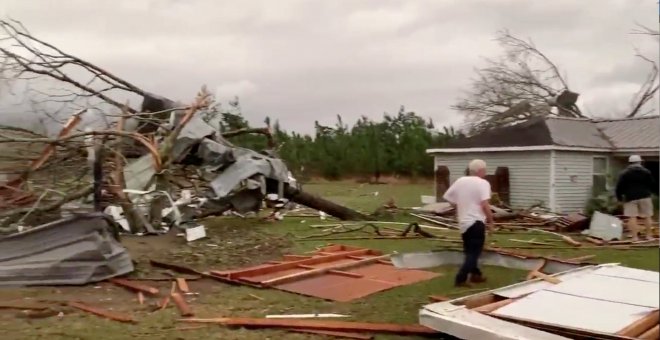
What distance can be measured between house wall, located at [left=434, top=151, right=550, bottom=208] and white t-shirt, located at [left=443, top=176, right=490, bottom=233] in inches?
497

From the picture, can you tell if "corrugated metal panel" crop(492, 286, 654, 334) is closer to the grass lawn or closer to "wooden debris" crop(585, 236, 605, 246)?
the grass lawn

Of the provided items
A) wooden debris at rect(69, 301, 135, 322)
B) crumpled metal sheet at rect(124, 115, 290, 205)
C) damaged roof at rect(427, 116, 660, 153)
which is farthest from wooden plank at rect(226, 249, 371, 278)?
damaged roof at rect(427, 116, 660, 153)

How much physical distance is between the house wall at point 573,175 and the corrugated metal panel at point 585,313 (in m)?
15.5

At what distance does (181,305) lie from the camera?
22.3 ft

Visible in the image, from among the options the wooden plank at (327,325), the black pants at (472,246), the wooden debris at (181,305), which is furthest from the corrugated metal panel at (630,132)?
the wooden debris at (181,305)

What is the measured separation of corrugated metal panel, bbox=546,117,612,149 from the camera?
64.8ft

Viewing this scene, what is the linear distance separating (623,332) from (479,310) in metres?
1.40

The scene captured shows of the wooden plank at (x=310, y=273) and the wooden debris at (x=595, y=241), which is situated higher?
the wooden plank at (x=310, y=273)

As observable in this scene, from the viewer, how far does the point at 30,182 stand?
9609 millimetres

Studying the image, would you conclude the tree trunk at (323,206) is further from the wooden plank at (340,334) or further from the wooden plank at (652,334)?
the wooden plank at (652,334)

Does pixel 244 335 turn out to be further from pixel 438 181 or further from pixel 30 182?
pixel 438 181

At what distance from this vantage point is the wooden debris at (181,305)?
655 centimetres

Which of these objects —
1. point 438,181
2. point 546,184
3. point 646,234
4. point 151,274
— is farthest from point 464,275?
point 438,181

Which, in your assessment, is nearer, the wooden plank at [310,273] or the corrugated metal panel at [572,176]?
the wooden plank at [310,273]
